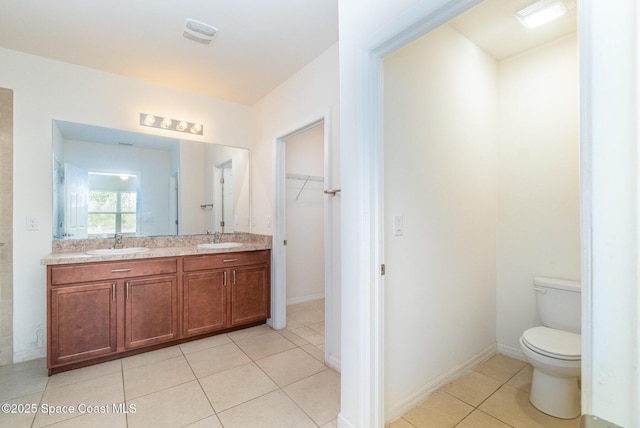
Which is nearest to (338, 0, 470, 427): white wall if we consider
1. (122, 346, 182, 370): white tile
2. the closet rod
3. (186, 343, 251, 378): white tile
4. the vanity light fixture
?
(186, 343, 251, 378): white tile

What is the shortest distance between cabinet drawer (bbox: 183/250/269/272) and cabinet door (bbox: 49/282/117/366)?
1.93 feet

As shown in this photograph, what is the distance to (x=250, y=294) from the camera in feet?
9.82

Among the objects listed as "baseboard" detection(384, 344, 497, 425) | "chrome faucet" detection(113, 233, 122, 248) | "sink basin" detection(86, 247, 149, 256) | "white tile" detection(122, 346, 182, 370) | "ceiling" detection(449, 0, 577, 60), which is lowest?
"white tile" detection(122, 346, 182, 370)

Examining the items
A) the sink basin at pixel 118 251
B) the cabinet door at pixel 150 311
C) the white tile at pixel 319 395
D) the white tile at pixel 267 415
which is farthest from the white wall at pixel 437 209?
the sink basin at pixel 118 251

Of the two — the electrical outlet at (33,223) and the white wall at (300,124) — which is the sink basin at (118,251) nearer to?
the electrical outlet at (33,223)

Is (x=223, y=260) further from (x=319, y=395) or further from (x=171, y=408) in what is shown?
(x=319, y=395)

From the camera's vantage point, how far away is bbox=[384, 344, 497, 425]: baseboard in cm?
168

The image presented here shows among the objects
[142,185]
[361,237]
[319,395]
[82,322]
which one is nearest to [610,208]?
[361,237]

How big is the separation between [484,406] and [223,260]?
2301mm

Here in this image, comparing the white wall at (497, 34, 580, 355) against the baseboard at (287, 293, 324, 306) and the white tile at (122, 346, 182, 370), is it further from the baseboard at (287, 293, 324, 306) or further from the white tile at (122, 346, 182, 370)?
the white tile at (122, 346, 182, 370)

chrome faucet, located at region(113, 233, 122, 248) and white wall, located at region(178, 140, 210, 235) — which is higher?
white wall, located at region(178, 140, 210, 235)

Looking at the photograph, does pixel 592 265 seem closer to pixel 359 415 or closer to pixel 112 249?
pixel 359 415

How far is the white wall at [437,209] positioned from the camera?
67.2 inches

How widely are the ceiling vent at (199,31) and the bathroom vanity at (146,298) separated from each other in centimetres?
173
